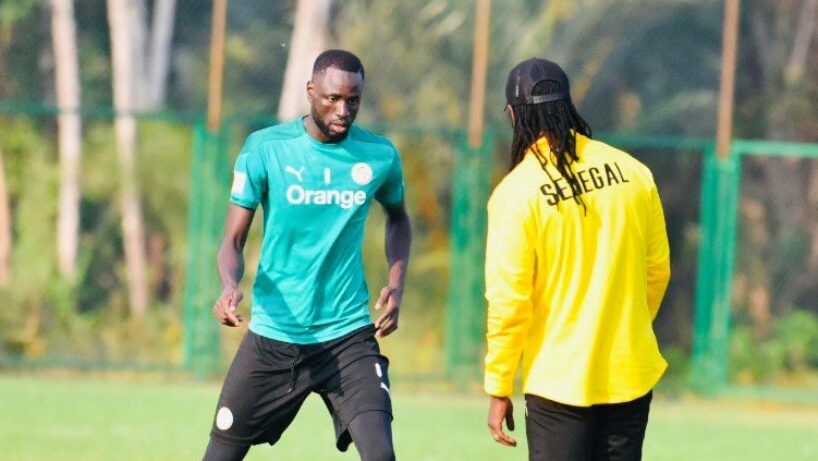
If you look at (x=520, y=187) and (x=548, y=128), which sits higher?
(x=548, y=128)

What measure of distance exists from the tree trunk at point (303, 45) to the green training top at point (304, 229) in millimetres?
10747

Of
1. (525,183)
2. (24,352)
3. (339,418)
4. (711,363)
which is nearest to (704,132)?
(711,363)

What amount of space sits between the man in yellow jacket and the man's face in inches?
51.6

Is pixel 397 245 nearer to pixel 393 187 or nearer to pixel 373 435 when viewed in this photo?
pixel 393 187

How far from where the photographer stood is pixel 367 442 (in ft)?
20.8

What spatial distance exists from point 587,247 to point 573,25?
13.3 meters

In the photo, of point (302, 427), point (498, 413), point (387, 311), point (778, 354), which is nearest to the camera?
point (498, 413)

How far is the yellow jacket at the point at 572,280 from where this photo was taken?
5.09 metres

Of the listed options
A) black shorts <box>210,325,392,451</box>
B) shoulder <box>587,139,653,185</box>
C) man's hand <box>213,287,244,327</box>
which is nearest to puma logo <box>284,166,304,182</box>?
man's hand <box>213,287,244,327</box>

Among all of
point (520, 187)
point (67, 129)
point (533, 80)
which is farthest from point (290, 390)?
point (67, 129)

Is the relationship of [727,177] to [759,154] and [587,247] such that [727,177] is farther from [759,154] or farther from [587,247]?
[587,247]

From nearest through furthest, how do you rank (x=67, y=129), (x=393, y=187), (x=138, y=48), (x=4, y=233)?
(x=393, y=187) < (x=4, y=233) < (x=67, y=129) < (x=138, y=48)

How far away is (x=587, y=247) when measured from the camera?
5.16 meters

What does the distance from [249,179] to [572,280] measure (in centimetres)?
186
